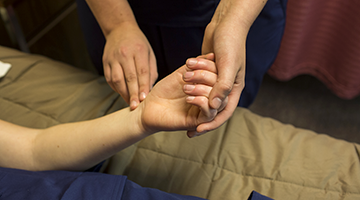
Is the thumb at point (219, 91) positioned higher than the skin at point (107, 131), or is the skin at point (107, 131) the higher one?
the thumb at point (219, 91)

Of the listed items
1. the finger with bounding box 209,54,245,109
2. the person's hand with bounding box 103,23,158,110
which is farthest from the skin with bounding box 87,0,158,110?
the finger with bounding box 209,54,245,109

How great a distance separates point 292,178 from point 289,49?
2.70 ft

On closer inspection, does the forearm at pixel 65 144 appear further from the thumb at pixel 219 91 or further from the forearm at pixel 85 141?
the thumb at pixel 219 91

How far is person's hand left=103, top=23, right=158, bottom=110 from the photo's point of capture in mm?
654

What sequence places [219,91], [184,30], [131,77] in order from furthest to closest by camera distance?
1. [184,30]
2. [131,77]
3. [219,91]

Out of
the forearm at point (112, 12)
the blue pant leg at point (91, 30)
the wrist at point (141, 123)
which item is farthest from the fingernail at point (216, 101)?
the blue pant leg at point (91, 30)

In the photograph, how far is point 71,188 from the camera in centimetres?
55

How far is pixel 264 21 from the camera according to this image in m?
0.77

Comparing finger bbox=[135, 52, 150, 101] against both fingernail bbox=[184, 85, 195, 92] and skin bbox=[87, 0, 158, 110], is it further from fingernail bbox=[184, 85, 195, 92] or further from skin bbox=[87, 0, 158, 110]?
fingernail bbox=[184, 85, 195, 92]

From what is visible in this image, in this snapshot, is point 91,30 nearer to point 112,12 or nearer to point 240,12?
point 112,12

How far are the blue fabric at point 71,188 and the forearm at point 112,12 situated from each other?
1.37 feet

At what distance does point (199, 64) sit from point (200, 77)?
Answer: 3 cm

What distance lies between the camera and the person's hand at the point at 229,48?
45 cm

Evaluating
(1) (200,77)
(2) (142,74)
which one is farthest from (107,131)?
(1) (200,77)
